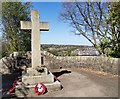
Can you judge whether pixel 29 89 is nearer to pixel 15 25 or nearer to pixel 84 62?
pixel 84 62

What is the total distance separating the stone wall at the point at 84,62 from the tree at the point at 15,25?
5587 mm

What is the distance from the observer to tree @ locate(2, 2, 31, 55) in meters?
22.2

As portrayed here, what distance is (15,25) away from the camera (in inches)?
910

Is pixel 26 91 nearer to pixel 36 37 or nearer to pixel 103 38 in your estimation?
pixel 36 37

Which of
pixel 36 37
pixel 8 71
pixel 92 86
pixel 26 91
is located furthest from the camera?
pixel 8 71

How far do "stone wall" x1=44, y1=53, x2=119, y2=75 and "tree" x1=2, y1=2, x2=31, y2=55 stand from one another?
5.59m

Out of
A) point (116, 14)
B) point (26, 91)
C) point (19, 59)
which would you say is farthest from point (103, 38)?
point (26, 91)

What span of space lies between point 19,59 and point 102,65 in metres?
7.78

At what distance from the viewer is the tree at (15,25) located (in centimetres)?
2217

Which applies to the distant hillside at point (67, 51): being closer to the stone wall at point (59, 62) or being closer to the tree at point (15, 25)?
the stone wall at point (59, 62)

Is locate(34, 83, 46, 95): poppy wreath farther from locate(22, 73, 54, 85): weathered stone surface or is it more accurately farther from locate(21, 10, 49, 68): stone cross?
locate(21, 10, 49, 68): stone cross

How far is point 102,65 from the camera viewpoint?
16172 mm

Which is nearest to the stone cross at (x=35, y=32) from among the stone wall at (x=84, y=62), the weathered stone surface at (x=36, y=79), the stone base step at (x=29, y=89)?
the weathered stone surface at (x=36, y=79)

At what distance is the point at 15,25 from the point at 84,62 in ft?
31.2
